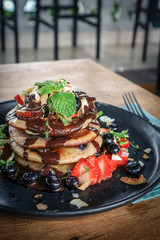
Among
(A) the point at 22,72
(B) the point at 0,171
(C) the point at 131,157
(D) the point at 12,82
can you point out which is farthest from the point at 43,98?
(A) the point at 22,72

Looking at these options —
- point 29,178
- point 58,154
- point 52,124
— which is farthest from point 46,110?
point 29,178

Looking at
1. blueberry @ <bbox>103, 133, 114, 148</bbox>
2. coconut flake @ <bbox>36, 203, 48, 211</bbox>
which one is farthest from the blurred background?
coconut flake @ <bbox>36, 203, 48, 211</bbox>

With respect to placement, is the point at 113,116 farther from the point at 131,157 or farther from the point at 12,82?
the point at 12,82

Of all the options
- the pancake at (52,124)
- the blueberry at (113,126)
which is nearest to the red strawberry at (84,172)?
the pancake at (52,124)

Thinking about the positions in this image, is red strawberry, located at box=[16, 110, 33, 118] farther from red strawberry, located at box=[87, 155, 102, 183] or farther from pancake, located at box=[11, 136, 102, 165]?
red strawberry, located at box=[87, 155, 102, 183]

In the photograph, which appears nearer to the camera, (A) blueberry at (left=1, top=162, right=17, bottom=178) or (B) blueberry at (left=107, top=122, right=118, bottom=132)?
(A) blueberry at (left=1, top=162, right=17, bottom=178)

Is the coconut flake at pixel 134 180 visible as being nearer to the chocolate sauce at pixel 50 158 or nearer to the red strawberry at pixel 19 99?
the chocolate sauce at pixel 50 158

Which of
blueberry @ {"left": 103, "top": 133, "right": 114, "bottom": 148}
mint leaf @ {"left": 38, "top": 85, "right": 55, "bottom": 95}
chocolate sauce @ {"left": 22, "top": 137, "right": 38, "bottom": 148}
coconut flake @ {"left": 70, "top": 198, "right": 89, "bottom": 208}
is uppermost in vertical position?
mint leaf @ {"left": 38, "top": 85, "right": 55, "bottom": 95}
